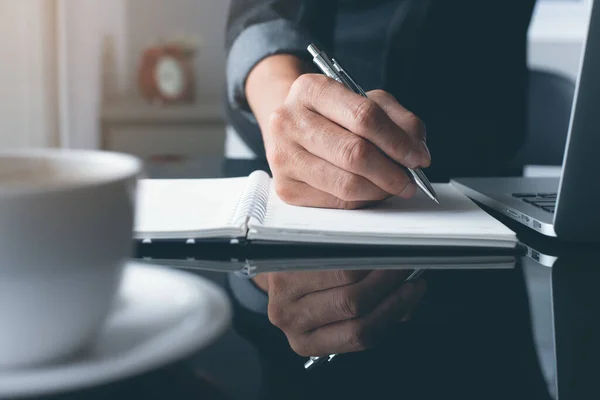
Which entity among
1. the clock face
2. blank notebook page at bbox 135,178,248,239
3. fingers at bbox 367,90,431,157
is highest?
fingers at bbox 367,90,431,157

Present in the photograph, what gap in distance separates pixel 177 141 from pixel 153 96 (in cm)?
28

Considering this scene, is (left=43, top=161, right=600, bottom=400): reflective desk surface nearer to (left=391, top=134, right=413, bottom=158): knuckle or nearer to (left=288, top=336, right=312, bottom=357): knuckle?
(left=288, top=336, right=312, bottom=357): knuckle

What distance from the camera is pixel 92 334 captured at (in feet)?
0.94

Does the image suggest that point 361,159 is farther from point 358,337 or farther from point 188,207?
point 358,337

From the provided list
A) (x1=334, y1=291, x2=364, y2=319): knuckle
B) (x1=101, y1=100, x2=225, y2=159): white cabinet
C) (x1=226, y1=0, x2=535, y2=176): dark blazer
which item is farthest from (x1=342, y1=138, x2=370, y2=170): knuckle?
(x1=101, y1=100, x2=225, y2=159): white cabinet

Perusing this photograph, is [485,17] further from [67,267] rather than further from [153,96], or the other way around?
[153,96]

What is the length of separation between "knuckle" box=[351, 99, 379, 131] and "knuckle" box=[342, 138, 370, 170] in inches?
0.5

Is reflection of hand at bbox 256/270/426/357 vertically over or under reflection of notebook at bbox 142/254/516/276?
A: over

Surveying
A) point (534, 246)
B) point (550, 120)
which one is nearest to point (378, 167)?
point (534, 246)

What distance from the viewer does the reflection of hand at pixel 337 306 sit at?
0.36 metres

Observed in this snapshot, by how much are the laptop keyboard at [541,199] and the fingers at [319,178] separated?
0.15 m

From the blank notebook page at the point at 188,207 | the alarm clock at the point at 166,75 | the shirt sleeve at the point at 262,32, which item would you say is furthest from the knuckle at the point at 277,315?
the alarm clock at the point at 166,75

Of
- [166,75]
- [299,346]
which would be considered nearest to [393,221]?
[299,346]

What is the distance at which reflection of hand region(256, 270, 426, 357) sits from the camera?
0.36 metres
